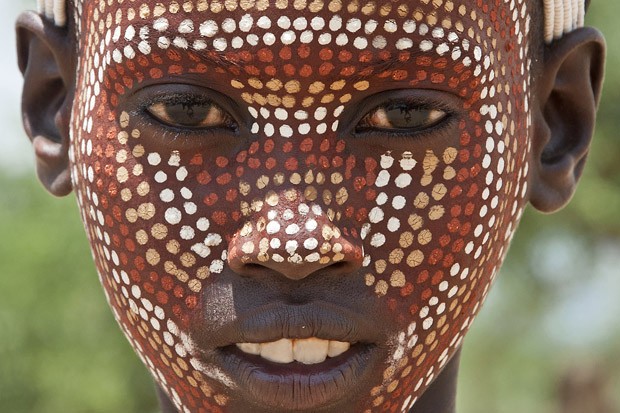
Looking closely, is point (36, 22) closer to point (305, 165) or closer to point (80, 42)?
point (80, 42)

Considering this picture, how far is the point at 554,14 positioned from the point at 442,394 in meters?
1.06

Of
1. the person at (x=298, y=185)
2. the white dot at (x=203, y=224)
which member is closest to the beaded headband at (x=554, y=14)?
the person at (x=298, y=185)

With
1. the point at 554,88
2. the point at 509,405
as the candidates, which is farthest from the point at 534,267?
the point at 554,88

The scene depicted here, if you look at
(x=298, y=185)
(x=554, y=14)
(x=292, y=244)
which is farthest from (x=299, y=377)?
(x=554, y=14)

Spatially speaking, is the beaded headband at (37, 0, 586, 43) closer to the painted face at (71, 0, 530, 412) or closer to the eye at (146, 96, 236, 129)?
the painted face at (71, 0, 530, 412)

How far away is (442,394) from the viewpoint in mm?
3178

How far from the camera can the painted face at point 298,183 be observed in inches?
102

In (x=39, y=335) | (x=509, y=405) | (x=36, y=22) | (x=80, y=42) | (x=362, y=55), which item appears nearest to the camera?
(x=362, y=55)

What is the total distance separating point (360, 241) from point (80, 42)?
951mm

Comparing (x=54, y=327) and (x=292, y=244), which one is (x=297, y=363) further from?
(x=54, y=327)

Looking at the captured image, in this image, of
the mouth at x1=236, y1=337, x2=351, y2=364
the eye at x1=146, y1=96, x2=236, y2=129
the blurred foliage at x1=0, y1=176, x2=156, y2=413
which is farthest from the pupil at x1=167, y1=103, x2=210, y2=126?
the blurred foliage at x1=0, y1=176, x2=156, y2=413

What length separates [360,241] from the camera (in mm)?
2625

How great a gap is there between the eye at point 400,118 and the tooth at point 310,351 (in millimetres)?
494

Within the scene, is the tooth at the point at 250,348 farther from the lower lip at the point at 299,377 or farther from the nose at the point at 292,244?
the nose at the point at 292,244
